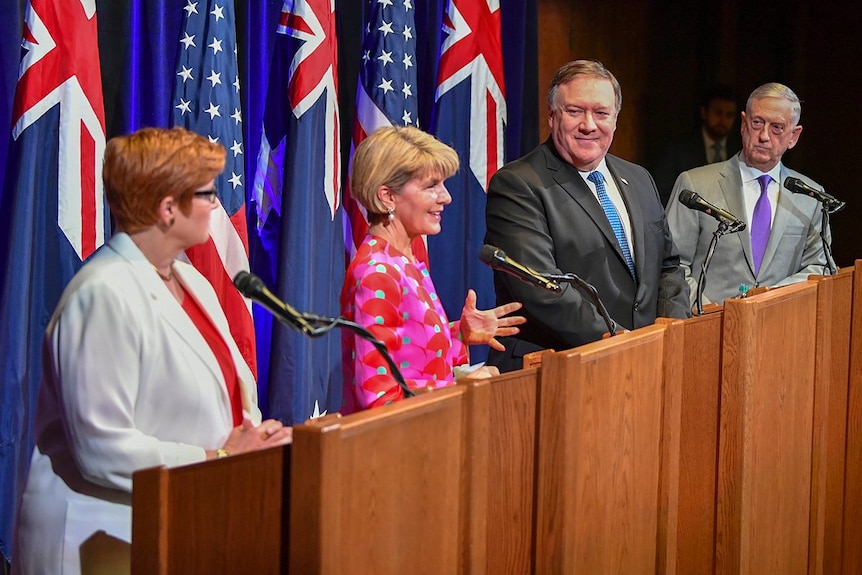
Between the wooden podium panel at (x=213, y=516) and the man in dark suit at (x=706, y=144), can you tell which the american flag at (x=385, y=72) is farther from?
the wooden podium panel at (x=213, y=516)

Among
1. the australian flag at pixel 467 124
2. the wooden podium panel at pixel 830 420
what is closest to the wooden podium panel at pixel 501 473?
the wooden podium panel at pixel 830 420

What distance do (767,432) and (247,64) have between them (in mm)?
2419

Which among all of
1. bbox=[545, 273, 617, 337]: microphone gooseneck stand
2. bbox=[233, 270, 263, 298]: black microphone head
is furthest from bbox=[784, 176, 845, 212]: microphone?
bbox=[233, 270, 263, 298]: black microphone head

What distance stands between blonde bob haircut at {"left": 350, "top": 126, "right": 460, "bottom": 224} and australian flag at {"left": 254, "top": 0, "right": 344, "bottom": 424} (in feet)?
5.45

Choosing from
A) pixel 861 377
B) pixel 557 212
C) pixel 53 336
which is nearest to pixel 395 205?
pixel 557 212

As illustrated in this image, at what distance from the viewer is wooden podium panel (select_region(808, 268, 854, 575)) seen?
10.1ft

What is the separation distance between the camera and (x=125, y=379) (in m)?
1.71

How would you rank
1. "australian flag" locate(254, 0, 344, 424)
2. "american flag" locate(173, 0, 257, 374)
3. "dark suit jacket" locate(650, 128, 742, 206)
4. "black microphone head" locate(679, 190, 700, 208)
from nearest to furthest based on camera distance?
"black microphone head" locate(679, 190, 700, 208), "american flag" locate(173, 0, 257, 374), "australian flag" locate(254, 0, 344, 424), "dark suit jacket" locate(650, 128, 742, 206)

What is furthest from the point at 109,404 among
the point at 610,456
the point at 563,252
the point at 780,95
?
the point at 780,95

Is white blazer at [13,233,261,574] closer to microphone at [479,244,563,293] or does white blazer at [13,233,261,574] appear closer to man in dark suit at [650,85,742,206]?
microphone at [479,244,563,293]

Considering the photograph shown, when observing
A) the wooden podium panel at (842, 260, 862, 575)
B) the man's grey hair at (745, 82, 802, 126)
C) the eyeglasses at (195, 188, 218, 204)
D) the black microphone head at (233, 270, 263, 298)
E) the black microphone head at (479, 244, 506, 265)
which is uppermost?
the man's grey hair at (745, 82, 802, 126)

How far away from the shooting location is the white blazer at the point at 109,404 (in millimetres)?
1691

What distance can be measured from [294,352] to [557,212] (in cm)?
147

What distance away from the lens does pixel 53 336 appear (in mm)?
1712
